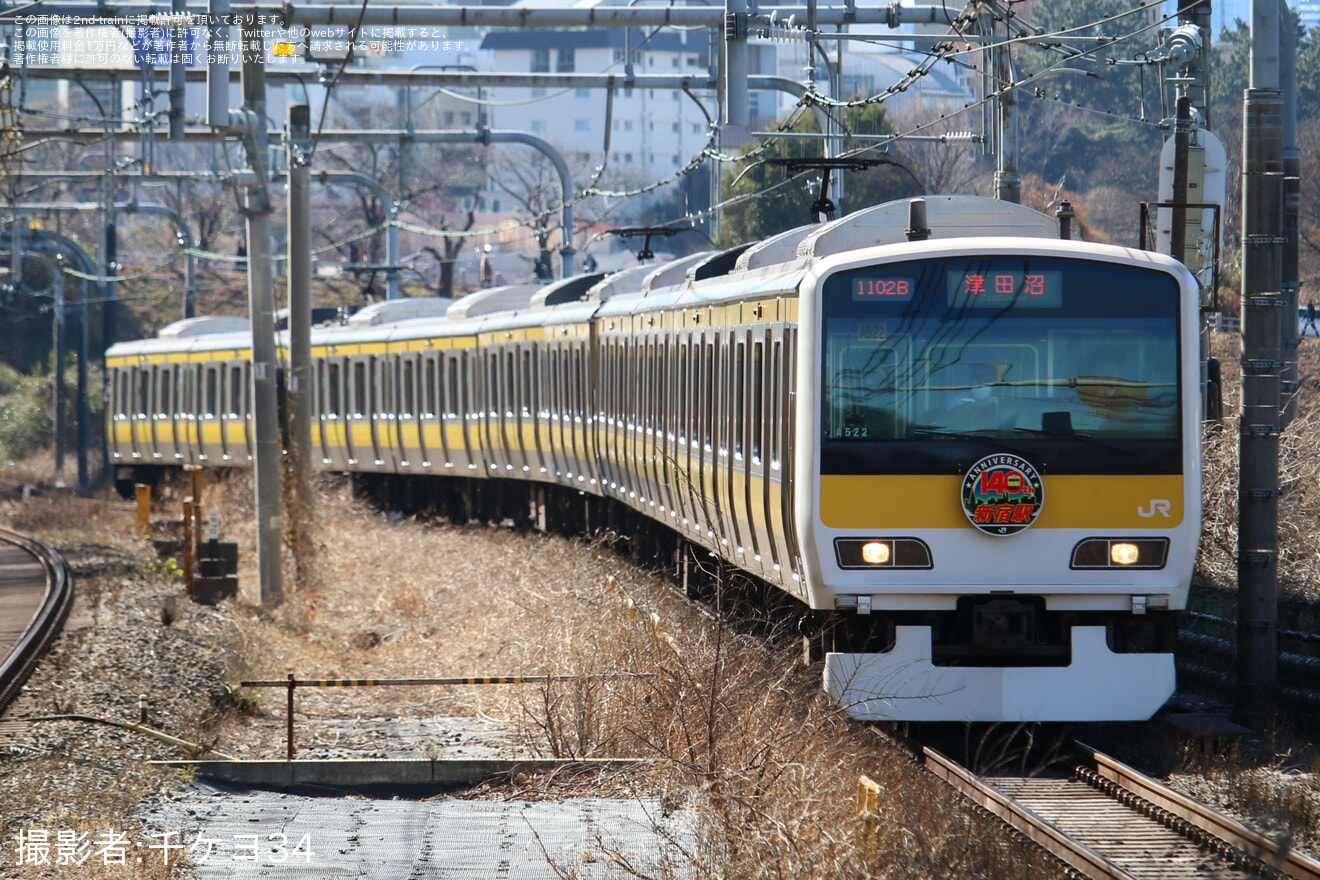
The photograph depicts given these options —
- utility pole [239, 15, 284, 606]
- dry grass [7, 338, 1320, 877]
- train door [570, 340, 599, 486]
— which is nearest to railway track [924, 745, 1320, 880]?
dry grass [7, 338, 1320, 877]

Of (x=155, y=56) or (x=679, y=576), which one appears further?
(x=155, y=56)

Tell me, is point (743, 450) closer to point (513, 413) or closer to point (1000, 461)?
point (1000, 461)

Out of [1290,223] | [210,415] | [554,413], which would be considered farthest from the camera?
[210,415]

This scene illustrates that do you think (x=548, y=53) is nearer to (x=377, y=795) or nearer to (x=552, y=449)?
(x=552, y=449)

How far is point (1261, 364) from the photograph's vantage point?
413 inches

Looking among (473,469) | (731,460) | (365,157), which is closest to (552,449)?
(473,469)

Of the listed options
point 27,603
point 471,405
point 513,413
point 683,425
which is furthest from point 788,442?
point 471,405

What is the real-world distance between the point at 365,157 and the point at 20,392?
26.7 metres

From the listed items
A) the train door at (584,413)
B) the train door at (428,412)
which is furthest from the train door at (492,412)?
the train door at (584,413)

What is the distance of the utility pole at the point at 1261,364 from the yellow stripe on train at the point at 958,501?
1.65 m

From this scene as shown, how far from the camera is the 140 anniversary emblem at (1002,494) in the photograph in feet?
29.9

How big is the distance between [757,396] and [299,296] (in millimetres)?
9845

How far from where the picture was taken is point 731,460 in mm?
11500

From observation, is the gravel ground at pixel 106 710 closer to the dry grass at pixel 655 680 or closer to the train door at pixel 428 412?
the dry grass at pixel 655 680
